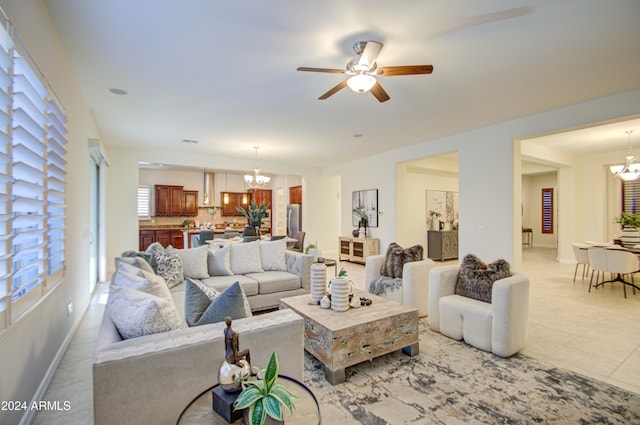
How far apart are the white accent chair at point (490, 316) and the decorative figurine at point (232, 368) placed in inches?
92.6

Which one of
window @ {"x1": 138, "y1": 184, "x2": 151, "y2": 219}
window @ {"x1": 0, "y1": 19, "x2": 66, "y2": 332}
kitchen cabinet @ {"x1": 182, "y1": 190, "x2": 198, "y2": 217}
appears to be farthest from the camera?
kitchen cabinet @ {"x1": 182, "y1": 190, "x2": 198, "y2": 217}

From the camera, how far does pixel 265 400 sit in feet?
3.28

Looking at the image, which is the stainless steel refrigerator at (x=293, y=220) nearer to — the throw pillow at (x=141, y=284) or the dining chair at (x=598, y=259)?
the dining chair at (x=598, y=259)

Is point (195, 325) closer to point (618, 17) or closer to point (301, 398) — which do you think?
point (301, 398)

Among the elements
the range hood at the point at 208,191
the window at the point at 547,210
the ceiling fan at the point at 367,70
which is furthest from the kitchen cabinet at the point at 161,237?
the window at the point at 547,210

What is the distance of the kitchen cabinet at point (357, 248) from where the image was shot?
7.12 meters

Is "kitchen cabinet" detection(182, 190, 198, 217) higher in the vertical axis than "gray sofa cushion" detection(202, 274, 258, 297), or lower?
higher

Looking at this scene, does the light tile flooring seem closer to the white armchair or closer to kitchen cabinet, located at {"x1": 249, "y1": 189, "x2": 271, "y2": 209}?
the white armchair

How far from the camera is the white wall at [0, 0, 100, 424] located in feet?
5.54

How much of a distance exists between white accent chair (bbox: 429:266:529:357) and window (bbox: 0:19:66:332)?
3321 mm

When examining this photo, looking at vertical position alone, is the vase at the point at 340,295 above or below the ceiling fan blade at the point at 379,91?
below

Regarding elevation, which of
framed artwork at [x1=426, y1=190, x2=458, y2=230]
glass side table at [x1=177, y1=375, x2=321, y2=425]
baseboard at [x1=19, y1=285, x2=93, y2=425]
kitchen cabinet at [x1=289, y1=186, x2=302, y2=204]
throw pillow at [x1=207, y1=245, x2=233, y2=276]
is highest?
kitchen cabinet at [x1=289, y1=186, x2=302, y2=204]

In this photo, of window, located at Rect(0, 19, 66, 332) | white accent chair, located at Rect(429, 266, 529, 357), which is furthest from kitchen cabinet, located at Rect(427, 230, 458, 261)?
window, located at Rect(0, 19, 66, 332)

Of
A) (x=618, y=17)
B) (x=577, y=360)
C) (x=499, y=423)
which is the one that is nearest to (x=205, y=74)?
(x=618, y=17)
